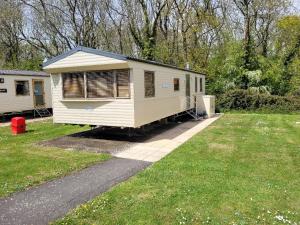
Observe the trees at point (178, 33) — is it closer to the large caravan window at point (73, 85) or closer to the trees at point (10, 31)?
the trees at point (10, 31)

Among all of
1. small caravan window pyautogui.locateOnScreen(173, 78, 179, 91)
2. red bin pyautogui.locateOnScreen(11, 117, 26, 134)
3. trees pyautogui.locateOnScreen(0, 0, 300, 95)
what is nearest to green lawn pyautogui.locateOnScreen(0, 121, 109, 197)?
red bin pyautogui.locateOnScreen(11, 117, 26, 134)

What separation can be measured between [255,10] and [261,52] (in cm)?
369

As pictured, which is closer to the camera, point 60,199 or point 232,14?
point 60,199

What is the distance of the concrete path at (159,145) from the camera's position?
725cm

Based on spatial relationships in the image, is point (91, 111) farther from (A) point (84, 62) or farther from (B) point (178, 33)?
(B) point (178, 33)

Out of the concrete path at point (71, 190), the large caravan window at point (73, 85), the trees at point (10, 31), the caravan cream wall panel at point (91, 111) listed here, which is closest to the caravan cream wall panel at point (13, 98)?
the caravan cream wall panel at point (91, 111)

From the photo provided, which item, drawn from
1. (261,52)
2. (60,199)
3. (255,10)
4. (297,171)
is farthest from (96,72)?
(261,52)

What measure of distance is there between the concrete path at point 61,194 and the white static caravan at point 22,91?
9.88m

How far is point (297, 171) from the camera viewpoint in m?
5.88

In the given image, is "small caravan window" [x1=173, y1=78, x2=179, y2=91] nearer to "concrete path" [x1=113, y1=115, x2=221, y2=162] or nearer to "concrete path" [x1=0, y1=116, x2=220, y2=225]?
"concrete path" [x1=113, y1=115, x2=221, y2=162]

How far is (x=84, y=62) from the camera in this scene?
893cm

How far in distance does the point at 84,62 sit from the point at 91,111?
1582 millimetres

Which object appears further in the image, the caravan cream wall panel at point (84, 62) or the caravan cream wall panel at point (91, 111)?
the caravan cream wall panel at point (91, 111)

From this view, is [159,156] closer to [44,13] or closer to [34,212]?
[34,212]
